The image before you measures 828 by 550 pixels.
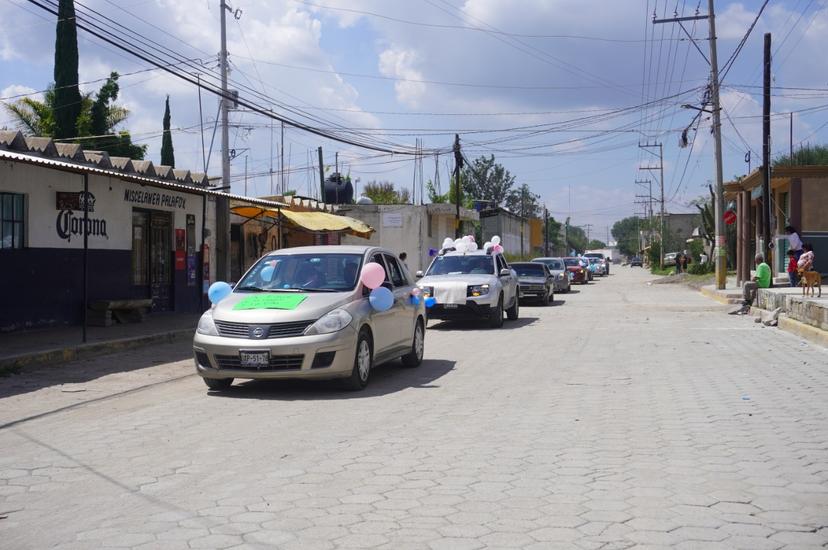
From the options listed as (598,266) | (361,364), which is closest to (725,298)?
(361,364)

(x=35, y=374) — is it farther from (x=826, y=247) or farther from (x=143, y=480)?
(x=826, y=247)

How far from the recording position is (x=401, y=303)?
1128 centimetres

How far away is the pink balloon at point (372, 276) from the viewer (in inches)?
402

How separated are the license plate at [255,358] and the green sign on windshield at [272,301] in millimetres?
596

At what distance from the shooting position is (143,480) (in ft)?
19.0

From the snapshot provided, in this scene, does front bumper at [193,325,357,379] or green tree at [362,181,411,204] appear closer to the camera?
front bumper at [193,325,357,379]

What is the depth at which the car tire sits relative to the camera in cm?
954

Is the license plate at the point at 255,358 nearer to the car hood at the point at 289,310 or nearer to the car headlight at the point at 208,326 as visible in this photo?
the car hood at the point at 289,310

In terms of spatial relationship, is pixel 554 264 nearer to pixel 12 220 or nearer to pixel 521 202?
pixel 12 220

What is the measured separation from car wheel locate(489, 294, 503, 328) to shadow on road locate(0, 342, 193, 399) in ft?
23.0

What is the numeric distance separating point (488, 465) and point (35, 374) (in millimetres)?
7616

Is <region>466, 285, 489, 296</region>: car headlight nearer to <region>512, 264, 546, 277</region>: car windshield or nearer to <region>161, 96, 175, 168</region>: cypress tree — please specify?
<region>512, 264, 546, 277</region>: car windshield

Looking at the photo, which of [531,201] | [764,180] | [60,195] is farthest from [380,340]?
[531,201]

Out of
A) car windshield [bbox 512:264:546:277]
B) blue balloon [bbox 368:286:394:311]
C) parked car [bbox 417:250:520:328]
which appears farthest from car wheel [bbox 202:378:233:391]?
car windshield [bbox 512:264:546:277]
